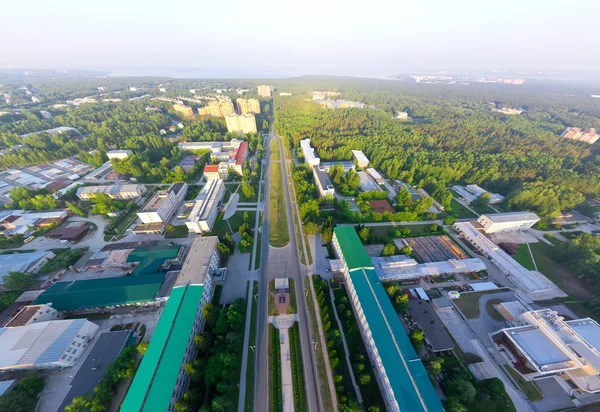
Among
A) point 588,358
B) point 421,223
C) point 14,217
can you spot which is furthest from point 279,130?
point 588,358

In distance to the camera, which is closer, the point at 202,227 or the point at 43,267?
the point at 43,267

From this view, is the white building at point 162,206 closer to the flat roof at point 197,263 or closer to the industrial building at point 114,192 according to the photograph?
the industrial building at point 114,192

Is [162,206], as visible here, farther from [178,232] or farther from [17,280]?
[17,280]

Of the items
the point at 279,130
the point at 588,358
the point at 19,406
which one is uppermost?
the point at 279,130

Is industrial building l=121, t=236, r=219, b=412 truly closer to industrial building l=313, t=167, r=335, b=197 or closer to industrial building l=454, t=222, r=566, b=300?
industrial building l=313, t=167, r=335, b=197

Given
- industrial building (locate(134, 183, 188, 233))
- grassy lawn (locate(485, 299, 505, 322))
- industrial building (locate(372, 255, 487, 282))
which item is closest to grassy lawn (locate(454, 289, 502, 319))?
grassy lawn (locate(485, 299, 505, 322))

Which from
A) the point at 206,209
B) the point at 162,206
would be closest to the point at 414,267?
the point at 206,209

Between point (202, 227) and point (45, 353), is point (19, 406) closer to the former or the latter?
point (45, 353)
